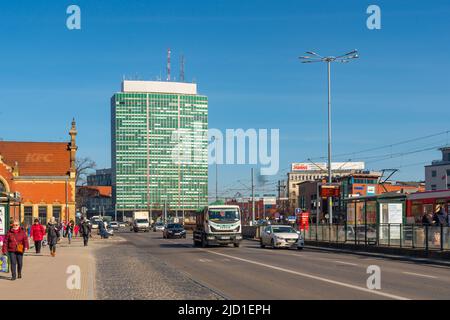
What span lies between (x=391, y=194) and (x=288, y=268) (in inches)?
609

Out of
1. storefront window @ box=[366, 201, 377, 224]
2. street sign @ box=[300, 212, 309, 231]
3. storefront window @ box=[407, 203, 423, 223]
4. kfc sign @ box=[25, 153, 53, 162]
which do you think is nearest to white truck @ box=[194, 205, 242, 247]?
storefront window @ box=[366, 201, 377, 224]

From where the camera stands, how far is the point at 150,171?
14412cm

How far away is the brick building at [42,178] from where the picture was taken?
8288cm

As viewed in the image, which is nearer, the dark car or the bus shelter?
the bus shelter

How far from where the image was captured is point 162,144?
436ft

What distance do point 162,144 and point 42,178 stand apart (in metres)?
48.7

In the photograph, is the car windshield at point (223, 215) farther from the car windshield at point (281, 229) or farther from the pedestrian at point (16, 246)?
the pedestrian at point (16, 246)

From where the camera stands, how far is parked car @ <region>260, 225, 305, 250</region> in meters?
41.4

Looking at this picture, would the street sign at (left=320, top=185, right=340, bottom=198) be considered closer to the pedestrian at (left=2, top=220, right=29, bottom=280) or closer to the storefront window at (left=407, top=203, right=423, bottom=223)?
the storefront window at (left=407, top=203, right=423, bottom=223)

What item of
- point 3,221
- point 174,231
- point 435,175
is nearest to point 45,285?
point 3,221

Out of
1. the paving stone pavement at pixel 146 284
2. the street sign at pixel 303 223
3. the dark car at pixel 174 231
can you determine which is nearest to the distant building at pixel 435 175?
the dark car at pixel 174 231

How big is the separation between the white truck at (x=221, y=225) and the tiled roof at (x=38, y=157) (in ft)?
161

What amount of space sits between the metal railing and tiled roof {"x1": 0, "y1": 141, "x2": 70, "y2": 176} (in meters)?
49.8
